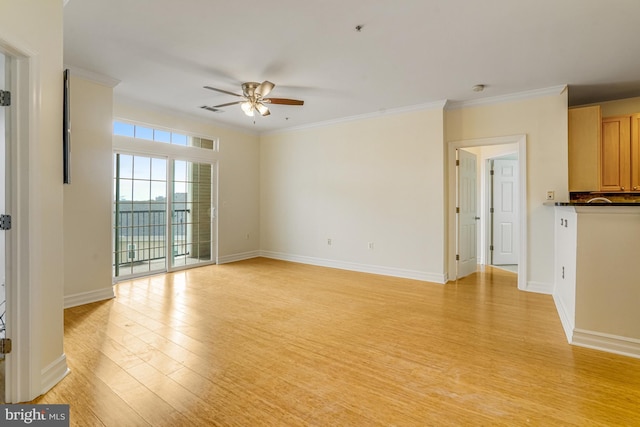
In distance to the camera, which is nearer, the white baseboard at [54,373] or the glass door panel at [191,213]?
the white baseboard at [54,373]

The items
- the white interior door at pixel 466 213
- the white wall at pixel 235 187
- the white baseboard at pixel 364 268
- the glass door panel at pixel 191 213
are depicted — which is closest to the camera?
the white baseboard at pixel 364 268

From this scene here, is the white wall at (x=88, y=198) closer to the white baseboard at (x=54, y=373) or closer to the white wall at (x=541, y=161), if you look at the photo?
the white baseboard at (x=54, y=373)

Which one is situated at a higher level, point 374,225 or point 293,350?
point 374,225

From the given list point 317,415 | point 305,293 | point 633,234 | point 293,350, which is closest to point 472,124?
point 633,234

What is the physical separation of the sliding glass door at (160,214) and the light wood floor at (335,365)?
1.10 metres

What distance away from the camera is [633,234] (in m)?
2.44

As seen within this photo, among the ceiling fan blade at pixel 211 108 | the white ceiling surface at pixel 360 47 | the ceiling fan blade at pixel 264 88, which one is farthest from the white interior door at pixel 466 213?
the ceiling fan blade at pixel 211 108

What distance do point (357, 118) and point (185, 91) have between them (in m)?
2.84

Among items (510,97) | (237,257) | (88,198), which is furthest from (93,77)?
(510,97)

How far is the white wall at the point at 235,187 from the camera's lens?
5.97 metres

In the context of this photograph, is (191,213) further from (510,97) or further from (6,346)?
(510,97)

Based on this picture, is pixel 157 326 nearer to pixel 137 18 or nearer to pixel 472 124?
pixel 137 18

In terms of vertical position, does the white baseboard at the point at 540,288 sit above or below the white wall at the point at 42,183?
below

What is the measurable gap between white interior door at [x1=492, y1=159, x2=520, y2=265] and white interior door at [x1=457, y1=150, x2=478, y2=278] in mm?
1094
